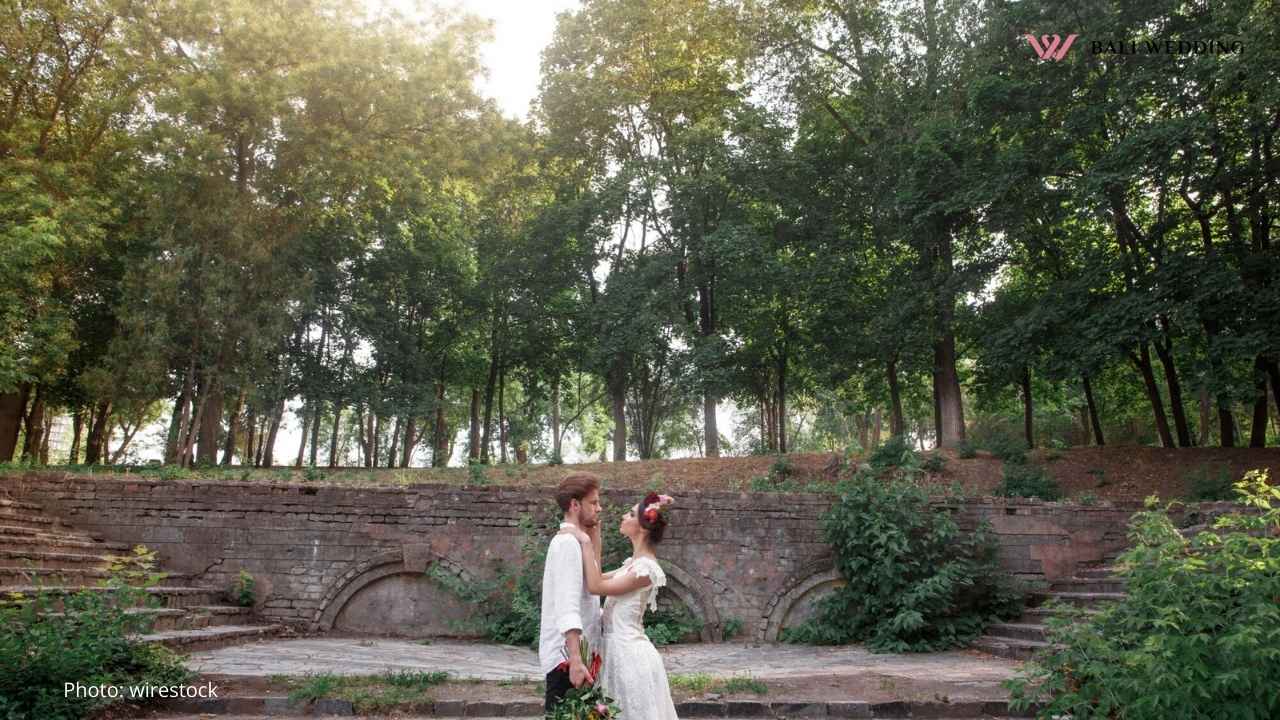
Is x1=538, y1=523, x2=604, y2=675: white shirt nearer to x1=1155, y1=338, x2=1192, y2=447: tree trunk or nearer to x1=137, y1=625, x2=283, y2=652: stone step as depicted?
x1=137, y1=625, x2=283, y2=652: stone step

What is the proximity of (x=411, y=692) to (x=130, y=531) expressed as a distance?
735 centimetres

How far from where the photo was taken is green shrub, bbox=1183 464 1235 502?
13.5 m

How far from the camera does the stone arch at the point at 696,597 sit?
11336 mm

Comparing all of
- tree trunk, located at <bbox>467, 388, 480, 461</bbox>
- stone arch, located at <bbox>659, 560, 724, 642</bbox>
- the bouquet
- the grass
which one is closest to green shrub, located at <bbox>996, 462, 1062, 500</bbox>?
stone arch, located at <bbox>659, 560, 724, 642</bbox>

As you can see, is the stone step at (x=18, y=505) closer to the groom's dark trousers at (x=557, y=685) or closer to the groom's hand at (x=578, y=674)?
the groom's dark trousers at (x=557, y=685)

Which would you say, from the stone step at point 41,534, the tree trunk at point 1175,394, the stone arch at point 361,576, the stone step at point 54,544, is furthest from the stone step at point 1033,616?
the stone step at point 41,534

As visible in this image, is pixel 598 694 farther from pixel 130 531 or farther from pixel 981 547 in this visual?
pixel 130 531

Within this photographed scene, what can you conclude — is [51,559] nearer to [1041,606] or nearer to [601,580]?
[601,580]

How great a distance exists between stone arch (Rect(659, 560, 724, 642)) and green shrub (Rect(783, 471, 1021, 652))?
1.07m

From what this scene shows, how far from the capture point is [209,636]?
28.3ft

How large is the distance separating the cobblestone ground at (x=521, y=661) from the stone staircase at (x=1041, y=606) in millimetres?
298

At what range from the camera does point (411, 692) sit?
650cm

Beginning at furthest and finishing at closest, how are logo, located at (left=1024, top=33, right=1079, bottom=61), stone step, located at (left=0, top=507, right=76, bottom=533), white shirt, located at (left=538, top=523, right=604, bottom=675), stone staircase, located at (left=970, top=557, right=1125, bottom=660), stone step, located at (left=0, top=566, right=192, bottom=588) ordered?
logo, located at (left=1024, top=33, right=1079, bottom=61) < stone step, located at (left=0, top=507, right=76, bottom=533) < stone staircase, located at (left=970, top=557, right=1125, bottom=660) < stone step, located at (left=0, top=566, right=192, bottom=588) < white shirt, located at (left=538, top=523, right=604, bottom=675)

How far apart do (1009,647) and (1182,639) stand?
5.78 metres
